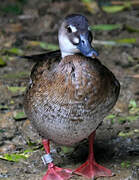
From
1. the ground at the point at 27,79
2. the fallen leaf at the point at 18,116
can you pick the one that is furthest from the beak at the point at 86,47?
the fallen leaf at the point at 18,116

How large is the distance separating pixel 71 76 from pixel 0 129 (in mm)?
1762

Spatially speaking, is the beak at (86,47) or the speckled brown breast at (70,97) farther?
the speckled brown breast at (70,97)

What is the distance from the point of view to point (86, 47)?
4.25 m

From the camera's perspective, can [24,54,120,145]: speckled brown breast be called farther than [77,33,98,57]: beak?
Yes

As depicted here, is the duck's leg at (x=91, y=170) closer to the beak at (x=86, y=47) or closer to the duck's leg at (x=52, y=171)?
the duck's leg at (x=52, y=171)

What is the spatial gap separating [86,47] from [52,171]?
145 centimetres

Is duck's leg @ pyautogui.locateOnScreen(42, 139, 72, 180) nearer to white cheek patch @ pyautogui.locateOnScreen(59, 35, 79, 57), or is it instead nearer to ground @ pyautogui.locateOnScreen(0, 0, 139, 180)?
ground @ pyautogui.locateOnScreen(0, 0, 139, 180)

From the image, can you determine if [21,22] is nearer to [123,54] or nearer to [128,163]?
[123,54]

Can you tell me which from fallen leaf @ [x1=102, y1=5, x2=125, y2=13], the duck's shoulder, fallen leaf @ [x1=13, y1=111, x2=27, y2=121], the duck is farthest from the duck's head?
fallen leaf @ [x1=102, y1=5, x2=125, y2=13]

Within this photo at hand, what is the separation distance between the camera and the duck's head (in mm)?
4258

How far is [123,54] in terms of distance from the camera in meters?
7.64

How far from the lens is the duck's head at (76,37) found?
426cm

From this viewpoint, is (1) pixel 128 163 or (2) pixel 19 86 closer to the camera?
(1) pixel 128 163

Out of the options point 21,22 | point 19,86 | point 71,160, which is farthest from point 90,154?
point 21,22
